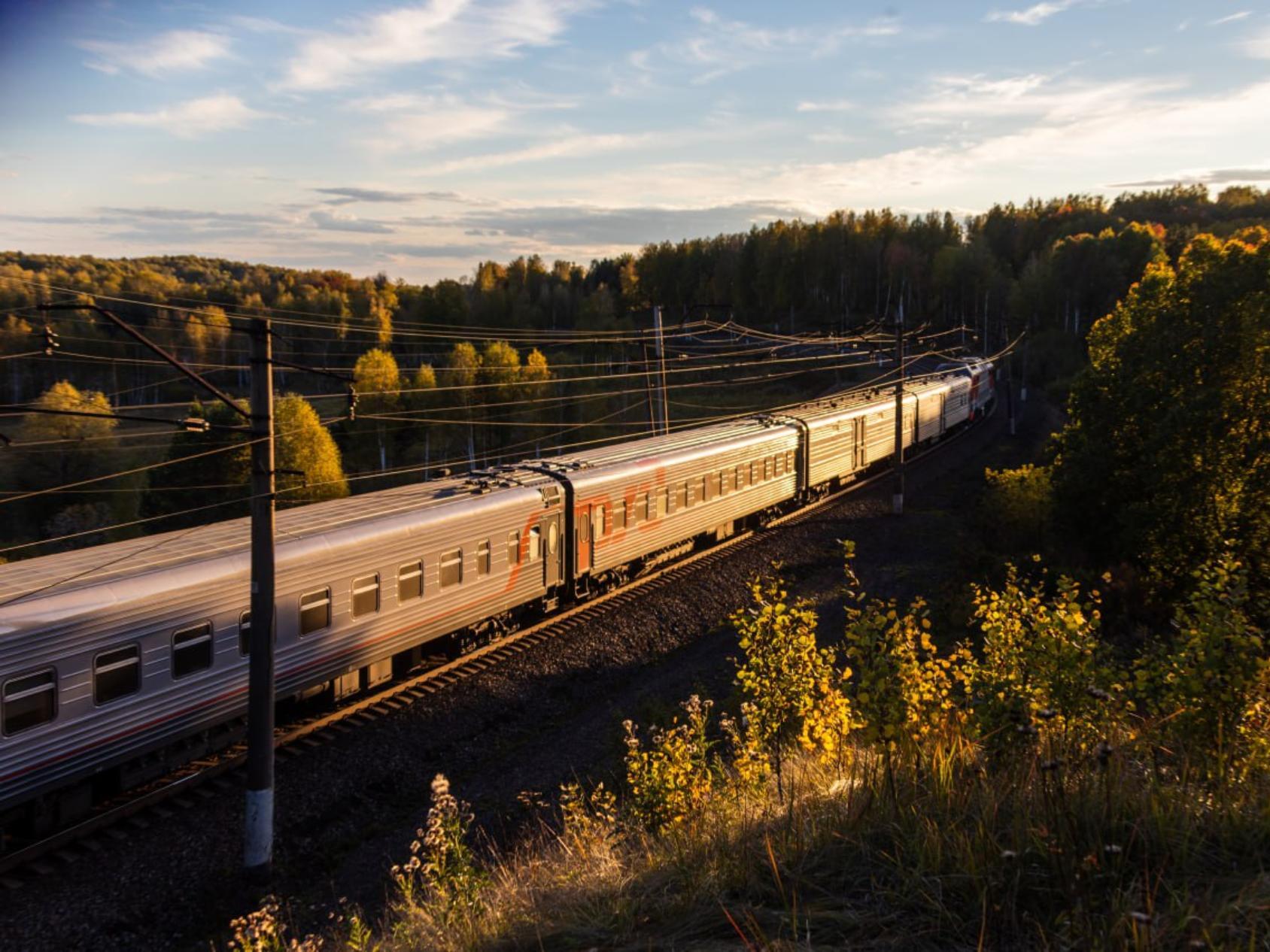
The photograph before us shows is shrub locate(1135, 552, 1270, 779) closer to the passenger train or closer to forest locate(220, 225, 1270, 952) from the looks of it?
forest locate(220, 225, 1270, 952)

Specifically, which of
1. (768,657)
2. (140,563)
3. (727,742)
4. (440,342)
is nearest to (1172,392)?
(727,742)

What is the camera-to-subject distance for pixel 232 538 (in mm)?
11867

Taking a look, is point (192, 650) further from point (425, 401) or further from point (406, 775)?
point (425, 401)

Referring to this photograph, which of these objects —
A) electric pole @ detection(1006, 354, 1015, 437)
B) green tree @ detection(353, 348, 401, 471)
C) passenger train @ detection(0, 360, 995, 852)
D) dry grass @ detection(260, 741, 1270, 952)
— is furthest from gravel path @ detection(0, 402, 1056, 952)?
green tree @ detection(353, 348, 401, 471)

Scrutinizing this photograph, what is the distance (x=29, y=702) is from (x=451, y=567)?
21.4 ft

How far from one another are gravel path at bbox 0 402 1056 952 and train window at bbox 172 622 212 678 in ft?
5.31

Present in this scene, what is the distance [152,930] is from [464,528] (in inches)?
293

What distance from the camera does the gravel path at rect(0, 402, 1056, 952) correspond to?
8.50 metres

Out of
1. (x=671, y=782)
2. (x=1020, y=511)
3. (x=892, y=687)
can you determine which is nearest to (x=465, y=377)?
(x=1020, y=511)

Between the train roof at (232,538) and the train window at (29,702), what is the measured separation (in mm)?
880

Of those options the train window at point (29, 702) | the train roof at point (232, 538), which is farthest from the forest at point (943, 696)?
the train window at point (29, 702)

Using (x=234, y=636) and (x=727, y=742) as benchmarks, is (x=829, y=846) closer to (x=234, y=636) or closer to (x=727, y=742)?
(x=727, y=742)

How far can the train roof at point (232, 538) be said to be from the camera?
9711mm

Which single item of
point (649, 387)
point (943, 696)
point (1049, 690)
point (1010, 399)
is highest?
point (649, 387)
